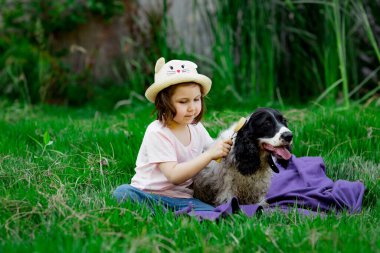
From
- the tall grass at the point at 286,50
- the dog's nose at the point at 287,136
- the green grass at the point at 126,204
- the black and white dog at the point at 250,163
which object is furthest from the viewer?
the tall grass at the point at 286,50

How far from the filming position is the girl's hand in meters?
3.45

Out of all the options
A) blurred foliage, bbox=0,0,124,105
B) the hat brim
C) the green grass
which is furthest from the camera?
blurred foliage, bbox=0,0,124,105

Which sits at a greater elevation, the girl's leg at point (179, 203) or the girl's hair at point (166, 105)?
the girl's hair at point (166, 105)

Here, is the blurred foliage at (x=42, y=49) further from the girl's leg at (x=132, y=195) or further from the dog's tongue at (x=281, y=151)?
the dog's tongue at (x=281, y=151)

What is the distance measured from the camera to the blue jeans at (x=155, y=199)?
11.8 feet

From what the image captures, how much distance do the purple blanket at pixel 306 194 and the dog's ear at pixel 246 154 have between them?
22cm

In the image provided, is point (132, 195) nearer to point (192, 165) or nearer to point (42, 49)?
point (192, 165)

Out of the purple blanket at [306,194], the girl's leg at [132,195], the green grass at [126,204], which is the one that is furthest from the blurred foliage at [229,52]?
the girl's leg at [132,195]

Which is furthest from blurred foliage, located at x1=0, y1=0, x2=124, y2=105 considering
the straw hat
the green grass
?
the straw hat

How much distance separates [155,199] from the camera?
3.66 metres

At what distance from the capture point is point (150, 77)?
27.1ft

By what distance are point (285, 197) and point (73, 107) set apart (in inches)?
211

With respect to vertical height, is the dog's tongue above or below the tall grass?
below

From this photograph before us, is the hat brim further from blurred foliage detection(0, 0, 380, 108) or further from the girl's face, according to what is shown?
blurred foliage detection(0, 0, 380, 108)
